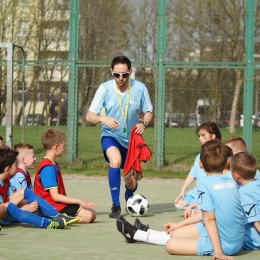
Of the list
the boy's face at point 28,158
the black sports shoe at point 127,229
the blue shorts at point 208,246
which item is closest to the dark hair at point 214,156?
the blue shorts at point 208,246

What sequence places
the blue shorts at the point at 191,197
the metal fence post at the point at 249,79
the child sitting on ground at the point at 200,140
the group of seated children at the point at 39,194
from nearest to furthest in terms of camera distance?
the group of seated children at the point at 39,194 → the child sitting on ground at the point at 200,140 → the blue shorts at the point at 191,197 → the metal fence post at the point at 249,79

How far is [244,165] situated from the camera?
564 centimetres

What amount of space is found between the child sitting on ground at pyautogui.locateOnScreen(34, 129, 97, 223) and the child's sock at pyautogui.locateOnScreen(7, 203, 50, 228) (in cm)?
35

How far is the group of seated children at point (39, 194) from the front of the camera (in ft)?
21.7

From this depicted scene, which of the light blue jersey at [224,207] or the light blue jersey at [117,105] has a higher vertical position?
the light blue jersey at [117,105]

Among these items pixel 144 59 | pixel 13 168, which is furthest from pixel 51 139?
pixel 144 59

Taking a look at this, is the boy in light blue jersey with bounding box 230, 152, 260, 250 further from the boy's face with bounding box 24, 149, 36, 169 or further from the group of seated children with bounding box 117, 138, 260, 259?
the boy's face with bounding box 24, 149, 36, 169

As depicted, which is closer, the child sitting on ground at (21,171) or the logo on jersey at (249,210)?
the logo on jersey at (249,210)

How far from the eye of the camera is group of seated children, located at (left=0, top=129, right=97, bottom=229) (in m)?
6.62

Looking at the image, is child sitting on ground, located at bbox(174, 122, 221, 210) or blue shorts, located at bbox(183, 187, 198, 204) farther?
blue shorts, located at bbox(183, 187, 198, 204)

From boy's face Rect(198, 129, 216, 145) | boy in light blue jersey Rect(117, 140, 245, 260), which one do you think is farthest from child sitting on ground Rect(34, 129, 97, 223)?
boy in light blue jersey Rect(117, 140, 245, 260)

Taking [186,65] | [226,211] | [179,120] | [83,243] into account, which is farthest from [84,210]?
[179,120]

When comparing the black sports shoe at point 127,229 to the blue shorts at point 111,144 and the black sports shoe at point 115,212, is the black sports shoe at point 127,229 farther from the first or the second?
the blue shorts at point 111,144

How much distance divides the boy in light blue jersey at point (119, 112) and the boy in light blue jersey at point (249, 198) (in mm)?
2319
